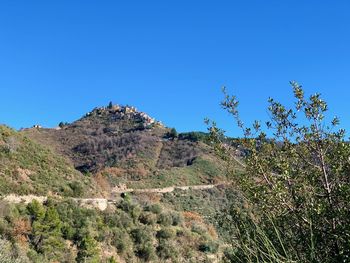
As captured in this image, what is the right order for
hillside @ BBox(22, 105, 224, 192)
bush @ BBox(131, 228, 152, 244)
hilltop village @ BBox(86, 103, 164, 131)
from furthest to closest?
1. hilltop village @ BBox(86, 103, 164, 131)
2. hillside @ BBox(22, 105, 224, 192)
3. bush @ BBox(131, 228, 152, 244)

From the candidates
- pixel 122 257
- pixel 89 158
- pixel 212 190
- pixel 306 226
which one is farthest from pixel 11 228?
pixel 89 158

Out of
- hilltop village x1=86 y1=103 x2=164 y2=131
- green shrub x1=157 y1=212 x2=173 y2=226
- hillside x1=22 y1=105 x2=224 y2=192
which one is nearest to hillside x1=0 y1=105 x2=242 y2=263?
green shrub x1=157 y1=212 x2=173 y2=226

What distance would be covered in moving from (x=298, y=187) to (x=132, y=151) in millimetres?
90190

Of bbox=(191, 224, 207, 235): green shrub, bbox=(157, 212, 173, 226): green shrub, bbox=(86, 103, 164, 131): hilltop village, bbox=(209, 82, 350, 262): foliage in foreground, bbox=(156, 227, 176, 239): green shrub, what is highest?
bbox=(86, 103, 164, 131): hilltop village

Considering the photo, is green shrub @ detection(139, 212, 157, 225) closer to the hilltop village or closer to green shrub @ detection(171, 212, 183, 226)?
green shrub @ detection(171, 212, 183, 226)

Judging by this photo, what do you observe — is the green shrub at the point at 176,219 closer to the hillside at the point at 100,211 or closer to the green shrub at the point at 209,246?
the hillside at the point at 100,211

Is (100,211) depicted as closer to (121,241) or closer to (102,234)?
(102,234)

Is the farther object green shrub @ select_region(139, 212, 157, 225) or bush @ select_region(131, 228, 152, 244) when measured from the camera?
green shrub @ select_region(139, 212, 157, 225)

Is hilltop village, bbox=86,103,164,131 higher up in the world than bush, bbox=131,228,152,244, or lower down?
higher up

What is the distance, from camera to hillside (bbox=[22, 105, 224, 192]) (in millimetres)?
79062

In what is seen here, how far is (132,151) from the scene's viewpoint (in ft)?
314

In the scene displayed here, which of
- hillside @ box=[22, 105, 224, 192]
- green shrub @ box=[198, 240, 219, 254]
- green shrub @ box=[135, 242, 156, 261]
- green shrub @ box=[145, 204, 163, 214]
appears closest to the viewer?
green shrub @ box=[135, 242, 156, 261]

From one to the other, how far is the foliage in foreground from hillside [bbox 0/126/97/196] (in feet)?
110

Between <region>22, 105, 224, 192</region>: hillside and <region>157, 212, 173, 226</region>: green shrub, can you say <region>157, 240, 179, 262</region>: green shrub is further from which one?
<region>22, 105, 224, 192</region>: hillside
